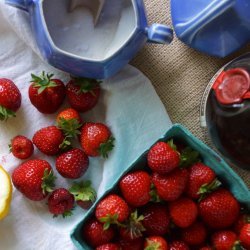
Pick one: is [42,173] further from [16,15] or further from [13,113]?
[16,15]

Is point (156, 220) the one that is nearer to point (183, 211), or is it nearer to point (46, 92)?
point (183, 211)

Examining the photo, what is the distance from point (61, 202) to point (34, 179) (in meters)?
0.06

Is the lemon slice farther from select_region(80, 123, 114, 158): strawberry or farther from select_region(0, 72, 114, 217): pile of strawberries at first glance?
select_region(80, 123, 114, 158): strawberry

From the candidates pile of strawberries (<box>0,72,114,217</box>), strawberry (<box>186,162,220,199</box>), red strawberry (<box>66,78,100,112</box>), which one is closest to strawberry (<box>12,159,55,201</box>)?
pile of strawberries (<box>0,72,114,217</box>)

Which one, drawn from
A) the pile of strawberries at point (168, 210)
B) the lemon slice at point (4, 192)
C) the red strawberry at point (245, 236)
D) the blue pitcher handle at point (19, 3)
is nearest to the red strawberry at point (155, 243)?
the pile of strawberries at point (168, 210)

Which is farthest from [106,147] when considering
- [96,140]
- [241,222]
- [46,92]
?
[241,222]

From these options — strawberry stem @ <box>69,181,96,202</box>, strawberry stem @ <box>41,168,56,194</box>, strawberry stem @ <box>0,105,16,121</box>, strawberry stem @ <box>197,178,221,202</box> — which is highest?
strawberry stem @ <box>0,105,16,121</box>

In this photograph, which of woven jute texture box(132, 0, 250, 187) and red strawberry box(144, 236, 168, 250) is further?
woven jute texture box(132, 0, 250, 187)

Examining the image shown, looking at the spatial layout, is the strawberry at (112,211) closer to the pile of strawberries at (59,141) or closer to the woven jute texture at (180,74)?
the pile of strawberries at (59,141)

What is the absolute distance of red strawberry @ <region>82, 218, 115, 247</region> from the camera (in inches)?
30.5

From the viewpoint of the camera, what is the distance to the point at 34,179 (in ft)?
2.65

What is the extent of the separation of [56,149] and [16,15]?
21cm

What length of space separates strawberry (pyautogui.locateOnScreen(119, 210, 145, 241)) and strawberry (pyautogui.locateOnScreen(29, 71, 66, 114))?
8.1 inches

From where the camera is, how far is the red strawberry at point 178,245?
31.1 inches
